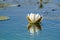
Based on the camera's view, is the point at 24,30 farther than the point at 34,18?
No

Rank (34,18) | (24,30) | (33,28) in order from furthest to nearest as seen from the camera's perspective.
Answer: (34,18) < (33,28) < (24,30)

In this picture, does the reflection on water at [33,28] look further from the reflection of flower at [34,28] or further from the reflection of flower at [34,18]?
the reflection of flower at [34,18]

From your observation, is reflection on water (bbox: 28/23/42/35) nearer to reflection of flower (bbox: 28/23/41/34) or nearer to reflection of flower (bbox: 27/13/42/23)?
reflection of flower (bbox: 28/23/41/34)

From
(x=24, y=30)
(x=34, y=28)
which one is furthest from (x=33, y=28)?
(x=24, y=30)

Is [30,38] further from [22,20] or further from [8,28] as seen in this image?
[22,20]

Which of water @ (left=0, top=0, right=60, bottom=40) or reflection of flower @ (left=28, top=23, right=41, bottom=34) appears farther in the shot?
reflection of flower @ (left=28, top=23, right=41, bottom=34)

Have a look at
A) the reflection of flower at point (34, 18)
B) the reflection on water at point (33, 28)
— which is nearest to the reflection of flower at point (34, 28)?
the reflection on water at point (33, 28)

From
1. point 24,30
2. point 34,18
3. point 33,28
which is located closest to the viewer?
point 24,30

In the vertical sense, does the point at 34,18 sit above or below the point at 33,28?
above

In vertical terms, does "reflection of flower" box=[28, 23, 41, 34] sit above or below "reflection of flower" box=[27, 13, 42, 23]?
below

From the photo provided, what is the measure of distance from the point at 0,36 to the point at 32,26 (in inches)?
49.3

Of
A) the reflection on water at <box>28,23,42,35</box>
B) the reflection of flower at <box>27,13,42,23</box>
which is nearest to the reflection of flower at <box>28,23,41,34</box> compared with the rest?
the reflection on water at <box>28,23,42,35</box>

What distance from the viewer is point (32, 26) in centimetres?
704

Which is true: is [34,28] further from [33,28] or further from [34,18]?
[34,18]
